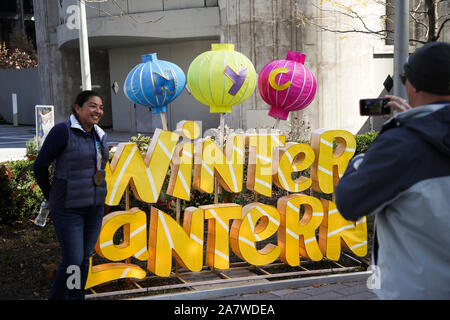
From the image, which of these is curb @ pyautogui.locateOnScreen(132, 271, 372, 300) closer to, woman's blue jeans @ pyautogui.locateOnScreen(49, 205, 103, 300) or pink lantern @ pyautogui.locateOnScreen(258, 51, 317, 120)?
woman's blue jeans @ pyautogui.locateOnScreen(49, 205, 103, 300)

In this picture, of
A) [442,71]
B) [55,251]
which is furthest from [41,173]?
[442,71]

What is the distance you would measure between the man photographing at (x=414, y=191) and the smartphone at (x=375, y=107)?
0.50 meters

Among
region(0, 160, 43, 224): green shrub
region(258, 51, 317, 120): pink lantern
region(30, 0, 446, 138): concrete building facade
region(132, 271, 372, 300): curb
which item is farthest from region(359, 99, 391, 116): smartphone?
region(30, 0, 446, 138): concrete building facade

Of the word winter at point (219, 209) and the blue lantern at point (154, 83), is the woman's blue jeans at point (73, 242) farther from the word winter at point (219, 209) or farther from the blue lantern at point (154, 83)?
the blue lantern at point (154, 83)

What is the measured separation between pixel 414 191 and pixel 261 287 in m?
3.42

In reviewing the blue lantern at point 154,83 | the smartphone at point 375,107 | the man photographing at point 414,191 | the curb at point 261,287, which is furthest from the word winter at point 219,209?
the man photographing at point 414,191

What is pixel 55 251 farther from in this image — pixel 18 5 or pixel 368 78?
pixel 18 5

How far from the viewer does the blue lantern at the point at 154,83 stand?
6125mm

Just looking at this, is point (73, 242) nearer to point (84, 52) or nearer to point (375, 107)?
point (375, 107)

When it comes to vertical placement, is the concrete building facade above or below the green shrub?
above

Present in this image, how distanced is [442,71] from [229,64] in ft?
13.8

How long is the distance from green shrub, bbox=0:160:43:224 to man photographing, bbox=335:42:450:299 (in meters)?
6.03

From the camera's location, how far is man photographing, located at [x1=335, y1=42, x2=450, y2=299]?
6.86 feet

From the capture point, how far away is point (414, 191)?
2100 millimetres
